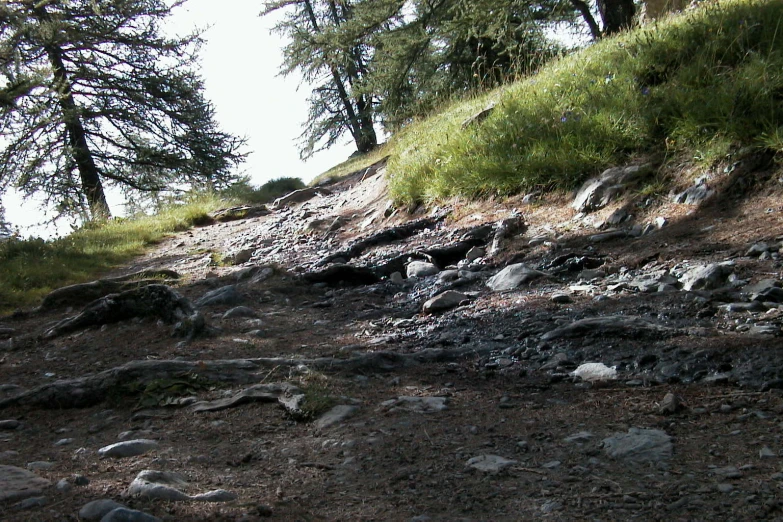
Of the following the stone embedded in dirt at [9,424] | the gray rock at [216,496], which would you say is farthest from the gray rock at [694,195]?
the stone embedded in dirt at [9,424]

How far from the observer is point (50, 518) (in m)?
1.90

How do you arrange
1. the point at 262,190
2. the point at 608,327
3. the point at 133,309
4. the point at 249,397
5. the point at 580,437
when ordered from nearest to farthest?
the point at 580,437
the point at 249,397
the point at 608,327
the point at 133,309
the point at 262,190

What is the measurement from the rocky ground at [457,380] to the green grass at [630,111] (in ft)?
1.22

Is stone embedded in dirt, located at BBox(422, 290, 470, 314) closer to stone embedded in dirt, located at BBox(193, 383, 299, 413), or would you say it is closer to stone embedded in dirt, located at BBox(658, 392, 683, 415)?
stone embedded in dirt, located at BBox(193, 383, 299, 413)

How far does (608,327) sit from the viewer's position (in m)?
3.48

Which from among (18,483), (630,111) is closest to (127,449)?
(18,483)

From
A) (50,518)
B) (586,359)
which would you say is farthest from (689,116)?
(50,518)

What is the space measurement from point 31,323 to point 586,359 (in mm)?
5402

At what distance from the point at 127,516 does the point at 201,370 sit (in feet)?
5.83

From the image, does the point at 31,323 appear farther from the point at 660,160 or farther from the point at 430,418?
the point at 660,160

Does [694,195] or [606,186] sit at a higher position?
[606,186]

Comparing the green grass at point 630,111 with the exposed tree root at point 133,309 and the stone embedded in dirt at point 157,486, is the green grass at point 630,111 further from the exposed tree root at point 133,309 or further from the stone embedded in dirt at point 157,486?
the stone embedded in dirt at point 157,486

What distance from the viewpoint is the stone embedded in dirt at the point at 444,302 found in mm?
4766

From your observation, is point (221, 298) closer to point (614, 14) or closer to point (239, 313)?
point (239, 313)
